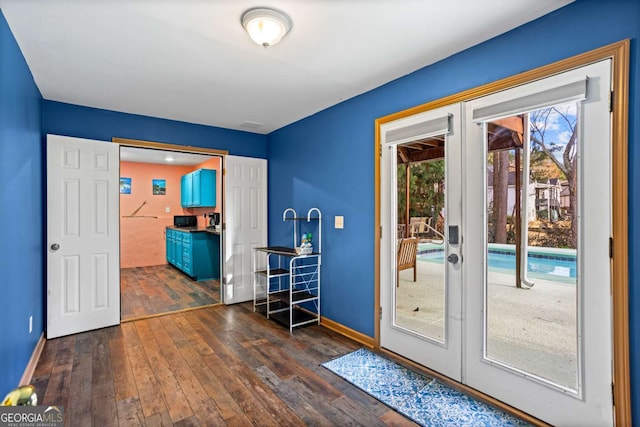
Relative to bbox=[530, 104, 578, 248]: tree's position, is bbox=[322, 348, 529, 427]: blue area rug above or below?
below

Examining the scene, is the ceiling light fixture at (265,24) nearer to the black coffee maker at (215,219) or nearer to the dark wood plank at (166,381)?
the dark wood plank at (166,381)

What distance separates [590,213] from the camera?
69.4 inches

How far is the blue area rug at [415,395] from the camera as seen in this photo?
6.48ft

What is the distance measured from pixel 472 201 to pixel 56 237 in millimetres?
3882

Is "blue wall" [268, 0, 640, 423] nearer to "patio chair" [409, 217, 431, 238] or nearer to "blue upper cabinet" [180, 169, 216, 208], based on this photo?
"patio chair" [409, 217, 431, 238]

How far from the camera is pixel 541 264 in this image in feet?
6.58

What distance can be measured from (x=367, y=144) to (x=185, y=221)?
5.38 metres

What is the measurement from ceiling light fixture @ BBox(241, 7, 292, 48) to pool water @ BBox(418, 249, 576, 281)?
1.99 meters

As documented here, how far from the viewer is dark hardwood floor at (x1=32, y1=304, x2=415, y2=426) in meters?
2.04

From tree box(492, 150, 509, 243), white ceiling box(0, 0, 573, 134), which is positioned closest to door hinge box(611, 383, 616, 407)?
tree box(492, 150, 509, 243)

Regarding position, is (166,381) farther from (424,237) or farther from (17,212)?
(424,237)

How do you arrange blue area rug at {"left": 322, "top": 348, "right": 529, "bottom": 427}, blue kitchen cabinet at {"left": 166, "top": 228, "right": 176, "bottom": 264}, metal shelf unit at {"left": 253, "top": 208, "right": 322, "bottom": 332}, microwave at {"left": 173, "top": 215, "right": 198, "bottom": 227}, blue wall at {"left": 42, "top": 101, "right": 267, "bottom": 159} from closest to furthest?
blue area rug at {"left": 322, "top": 348, "right": 529, "bottom": 427}
blue wall at {"left": 42, "top": 101, "right": 267, "bottom": 159}
metal shelf unit at {"left": 253, "top": 208, "right": 322, "bottom": 332}
blue kitchen cabinet at {"left": 166, "top": 228, "right": 176, "bottom": 264}
microwave at {"left": 173, "top": 215, "right": 198, "bottom": 227}

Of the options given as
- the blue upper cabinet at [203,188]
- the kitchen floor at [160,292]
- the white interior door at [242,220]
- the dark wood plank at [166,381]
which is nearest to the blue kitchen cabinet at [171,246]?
the kitchen floor at [160,292]

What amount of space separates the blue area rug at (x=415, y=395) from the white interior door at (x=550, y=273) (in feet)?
0.54
